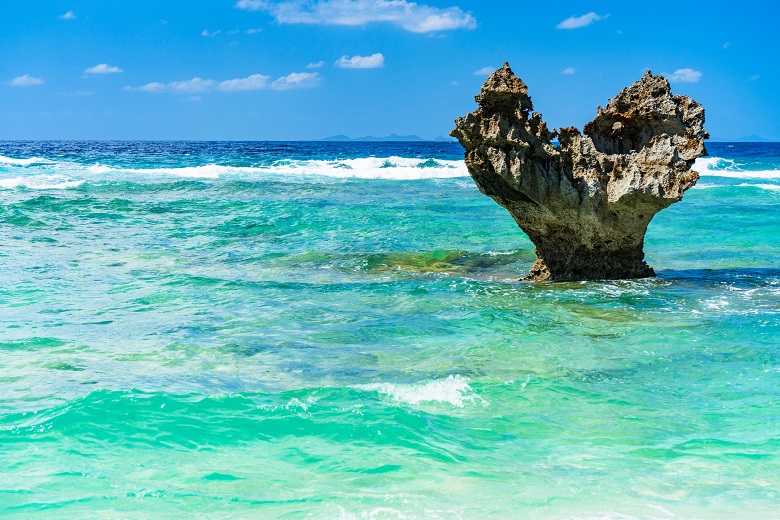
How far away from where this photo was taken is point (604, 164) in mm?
10242

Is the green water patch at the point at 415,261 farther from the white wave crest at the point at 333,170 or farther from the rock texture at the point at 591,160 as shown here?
the white wave crest at the point at 333,170

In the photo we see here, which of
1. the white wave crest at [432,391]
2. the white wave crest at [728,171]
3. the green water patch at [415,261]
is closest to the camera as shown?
the white wave crest at [432,391]

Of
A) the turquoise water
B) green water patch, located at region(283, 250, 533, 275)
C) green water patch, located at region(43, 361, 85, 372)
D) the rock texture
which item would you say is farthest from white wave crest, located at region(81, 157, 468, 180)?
green water patch, located at region(43, 361, 85, 372)

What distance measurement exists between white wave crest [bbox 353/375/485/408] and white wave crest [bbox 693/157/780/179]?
109ft

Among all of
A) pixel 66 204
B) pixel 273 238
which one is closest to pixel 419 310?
pixel 273 238

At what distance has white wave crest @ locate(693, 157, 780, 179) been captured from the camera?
38938 mm

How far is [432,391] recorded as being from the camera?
6.15 metres

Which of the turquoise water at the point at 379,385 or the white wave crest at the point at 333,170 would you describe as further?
the white wave crest at the point at 333,170

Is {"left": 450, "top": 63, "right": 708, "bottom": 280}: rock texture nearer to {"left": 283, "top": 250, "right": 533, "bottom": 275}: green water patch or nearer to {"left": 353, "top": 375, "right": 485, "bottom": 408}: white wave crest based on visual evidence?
{"left": 283, "top": 250, "right": 533, "bottom": 275}: green water patch

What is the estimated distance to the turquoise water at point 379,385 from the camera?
173 inches

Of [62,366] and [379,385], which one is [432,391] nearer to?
[379,385]

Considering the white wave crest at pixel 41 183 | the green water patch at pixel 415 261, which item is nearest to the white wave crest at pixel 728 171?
the green water patch at pixel 415 261

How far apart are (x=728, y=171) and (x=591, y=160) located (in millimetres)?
36718

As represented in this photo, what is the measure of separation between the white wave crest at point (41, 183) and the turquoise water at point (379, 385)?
40.4 ft
